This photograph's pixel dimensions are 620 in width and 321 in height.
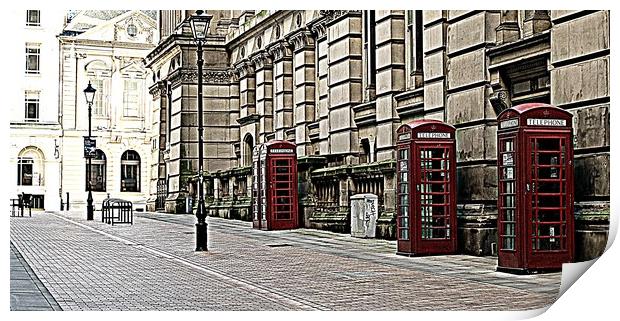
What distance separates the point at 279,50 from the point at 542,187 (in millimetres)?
17462

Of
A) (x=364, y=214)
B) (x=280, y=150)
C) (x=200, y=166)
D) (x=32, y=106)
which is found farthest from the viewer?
(x=32, y=106)

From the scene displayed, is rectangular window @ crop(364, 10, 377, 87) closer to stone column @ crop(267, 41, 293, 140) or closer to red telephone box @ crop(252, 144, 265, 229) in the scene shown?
red telephone box @ crop(252, 144, 265, 229)

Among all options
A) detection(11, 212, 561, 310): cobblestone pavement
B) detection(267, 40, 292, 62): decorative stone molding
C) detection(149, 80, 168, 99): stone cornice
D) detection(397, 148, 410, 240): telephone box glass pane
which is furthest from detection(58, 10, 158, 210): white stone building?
detection(397, 148, 410, 240): telephone box glass pane

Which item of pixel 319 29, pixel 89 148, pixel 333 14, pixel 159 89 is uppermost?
pixel 333 14

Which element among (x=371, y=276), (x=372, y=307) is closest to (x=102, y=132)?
(x=371, y=276)

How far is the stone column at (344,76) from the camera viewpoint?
23.9m

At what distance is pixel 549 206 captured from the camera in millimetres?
13727

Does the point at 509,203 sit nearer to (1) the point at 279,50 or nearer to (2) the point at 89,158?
(1) the point at 279,50

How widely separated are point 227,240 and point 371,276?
8.02 m

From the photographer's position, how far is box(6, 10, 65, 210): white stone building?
76.0 ft

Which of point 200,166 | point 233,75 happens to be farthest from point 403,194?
point 233,75

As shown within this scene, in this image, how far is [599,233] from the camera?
44.1 feet

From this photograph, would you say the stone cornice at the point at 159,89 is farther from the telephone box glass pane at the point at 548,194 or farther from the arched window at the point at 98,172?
the telephone box glass pane at the point at 548,194

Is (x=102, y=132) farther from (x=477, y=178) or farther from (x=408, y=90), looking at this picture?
(x=477, y=178)
